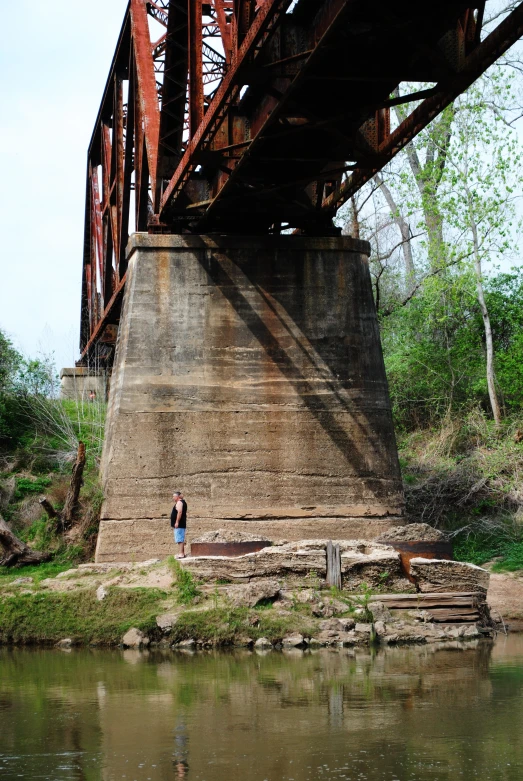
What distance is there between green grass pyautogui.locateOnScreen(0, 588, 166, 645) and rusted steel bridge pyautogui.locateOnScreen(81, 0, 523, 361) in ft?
22.8

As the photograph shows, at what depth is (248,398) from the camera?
66.1 ft

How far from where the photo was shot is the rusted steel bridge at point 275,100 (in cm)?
1350

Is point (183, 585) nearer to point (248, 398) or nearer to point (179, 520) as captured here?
point (179, 520)

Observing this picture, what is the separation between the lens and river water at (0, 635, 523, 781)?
880 centimetres

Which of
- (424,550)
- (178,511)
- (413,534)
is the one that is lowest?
(424,550)

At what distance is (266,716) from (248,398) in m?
9.73

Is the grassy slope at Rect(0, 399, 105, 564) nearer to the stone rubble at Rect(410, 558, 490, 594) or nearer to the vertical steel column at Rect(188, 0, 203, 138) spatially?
the stone rubble at Rect(410, 558, 490, 594)

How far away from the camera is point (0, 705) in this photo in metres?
11.9

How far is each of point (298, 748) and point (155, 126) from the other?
1394 centimetres

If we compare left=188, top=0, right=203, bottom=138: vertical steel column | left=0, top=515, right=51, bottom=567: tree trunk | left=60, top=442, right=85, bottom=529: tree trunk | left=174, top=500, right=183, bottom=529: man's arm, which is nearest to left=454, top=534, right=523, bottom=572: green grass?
left=174, top=500, right=183, bottom=529: man's arm

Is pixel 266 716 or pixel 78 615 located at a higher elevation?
pixel 78 615

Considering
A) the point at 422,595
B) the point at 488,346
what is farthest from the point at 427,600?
the point at 488,346

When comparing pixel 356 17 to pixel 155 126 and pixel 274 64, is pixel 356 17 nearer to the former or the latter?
pixel 274 64

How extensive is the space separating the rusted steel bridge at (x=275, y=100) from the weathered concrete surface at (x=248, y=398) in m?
1.07
